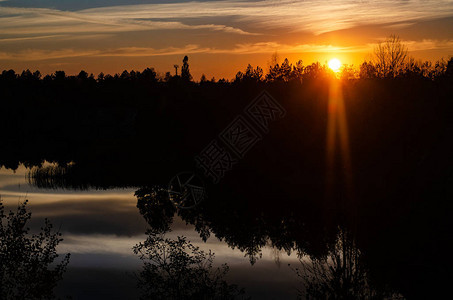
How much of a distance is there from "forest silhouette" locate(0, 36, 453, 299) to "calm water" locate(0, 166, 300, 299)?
1246 millimetres

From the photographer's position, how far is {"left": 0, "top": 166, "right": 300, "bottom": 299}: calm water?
27.2m

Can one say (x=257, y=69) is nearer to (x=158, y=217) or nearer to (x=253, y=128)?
(x=253, y=128)

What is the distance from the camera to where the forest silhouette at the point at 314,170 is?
34.5 m

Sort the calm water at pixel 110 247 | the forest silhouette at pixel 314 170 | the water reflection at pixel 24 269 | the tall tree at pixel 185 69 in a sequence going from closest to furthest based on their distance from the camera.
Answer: the water reflection at pixel 24 269 < the calm water at pixel 110 247 < the forest silhouette at pixel 314 170 < the tall tree at pixel 185 69

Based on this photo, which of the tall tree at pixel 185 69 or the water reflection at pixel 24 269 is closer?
the water reflection at pixel 24 269

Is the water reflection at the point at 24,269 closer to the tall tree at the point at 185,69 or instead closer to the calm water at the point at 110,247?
the calm water at the point at 110,247

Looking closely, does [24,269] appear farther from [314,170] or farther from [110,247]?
[314,170]

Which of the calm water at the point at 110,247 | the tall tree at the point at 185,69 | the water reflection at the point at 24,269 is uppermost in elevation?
the tall tree at the point at 185,69

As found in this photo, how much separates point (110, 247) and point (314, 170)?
26.0 m

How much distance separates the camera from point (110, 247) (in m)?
35.8

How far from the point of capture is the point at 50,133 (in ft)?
357

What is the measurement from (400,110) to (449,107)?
6.75 meters

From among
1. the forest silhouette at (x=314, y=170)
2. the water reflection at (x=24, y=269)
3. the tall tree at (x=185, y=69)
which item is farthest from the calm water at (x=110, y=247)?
the tall tree at (x=185, y=69)

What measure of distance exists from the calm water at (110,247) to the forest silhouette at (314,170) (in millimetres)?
1246
